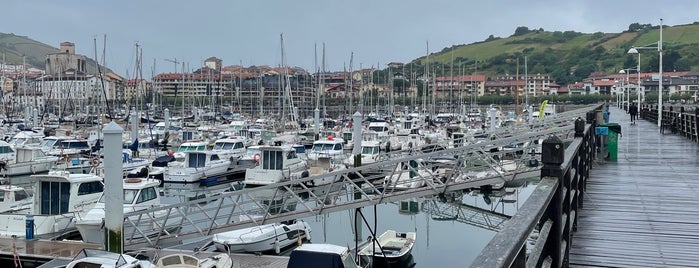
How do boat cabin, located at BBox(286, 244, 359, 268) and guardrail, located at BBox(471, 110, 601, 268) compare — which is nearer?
guardrail, located at BBox(471, 110, 601, 268)

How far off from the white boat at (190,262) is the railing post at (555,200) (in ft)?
36.8

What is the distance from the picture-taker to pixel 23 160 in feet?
130

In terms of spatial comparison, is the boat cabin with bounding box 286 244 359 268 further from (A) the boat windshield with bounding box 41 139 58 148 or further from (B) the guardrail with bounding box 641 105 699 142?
(A) the boat windshield with bounding box 41 139 58 148

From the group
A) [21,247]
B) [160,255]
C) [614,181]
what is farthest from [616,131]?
[21,247]

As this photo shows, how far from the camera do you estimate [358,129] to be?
104 feet

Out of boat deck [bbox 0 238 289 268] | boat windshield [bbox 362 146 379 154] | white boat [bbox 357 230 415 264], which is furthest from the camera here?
boat windshield [bbox 362 146 379 154]

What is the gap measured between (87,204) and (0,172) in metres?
18.7

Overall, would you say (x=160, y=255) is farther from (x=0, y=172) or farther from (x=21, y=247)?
(x=0, y=172)

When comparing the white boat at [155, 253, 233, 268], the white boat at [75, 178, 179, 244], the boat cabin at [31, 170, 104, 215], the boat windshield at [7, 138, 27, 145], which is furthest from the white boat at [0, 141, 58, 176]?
the white boat at [155, 253, 233, 268]

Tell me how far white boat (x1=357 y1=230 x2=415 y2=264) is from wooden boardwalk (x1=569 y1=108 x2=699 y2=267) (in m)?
6.60

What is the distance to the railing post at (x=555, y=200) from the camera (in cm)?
455

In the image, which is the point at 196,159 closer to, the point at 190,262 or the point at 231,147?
the point at 231,147

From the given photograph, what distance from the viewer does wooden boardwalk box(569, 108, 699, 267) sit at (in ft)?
19.1

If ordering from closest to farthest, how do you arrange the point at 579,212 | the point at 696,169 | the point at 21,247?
the point at 579,212 < the point at 696,169 < the point at 21,247
